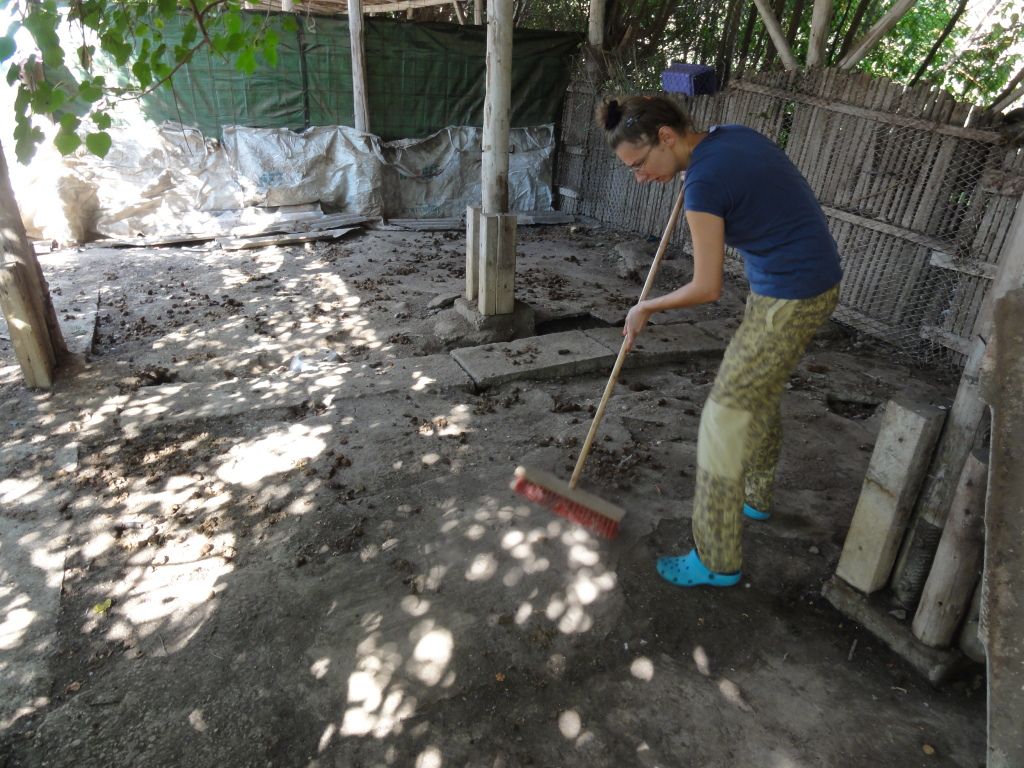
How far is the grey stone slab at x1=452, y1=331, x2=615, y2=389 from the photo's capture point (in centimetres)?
496

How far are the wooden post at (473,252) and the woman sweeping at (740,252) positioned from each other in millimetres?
3321

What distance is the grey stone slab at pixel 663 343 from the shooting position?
530cm

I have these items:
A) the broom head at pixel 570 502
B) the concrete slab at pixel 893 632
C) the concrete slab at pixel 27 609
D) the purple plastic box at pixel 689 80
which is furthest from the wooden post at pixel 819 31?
the concrete slab at pixel 27 609

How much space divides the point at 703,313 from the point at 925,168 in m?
2.35

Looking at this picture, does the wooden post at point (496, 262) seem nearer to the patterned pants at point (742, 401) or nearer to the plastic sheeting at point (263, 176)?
the patterned pants at point (742, 401)

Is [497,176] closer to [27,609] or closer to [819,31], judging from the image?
[819,31]

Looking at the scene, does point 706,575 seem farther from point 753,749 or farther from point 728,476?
point 753,749

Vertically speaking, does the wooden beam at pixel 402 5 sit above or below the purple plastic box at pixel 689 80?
above

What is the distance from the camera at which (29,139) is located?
78.2 inches

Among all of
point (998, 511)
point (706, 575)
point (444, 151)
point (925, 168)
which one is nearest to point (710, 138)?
point (998, 511)

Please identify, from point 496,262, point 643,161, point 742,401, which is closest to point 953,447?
point 742,401

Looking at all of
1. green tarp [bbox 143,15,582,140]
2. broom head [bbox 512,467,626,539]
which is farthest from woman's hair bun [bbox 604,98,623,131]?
green tarp [bbox 143,15,582,140]

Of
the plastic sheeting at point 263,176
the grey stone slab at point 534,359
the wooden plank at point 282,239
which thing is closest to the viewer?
the grey stone slab at point 534,359

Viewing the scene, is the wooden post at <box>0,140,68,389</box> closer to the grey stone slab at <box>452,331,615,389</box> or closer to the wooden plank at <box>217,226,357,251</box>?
the grey stone slab at <box>452,331,615,389</box>
